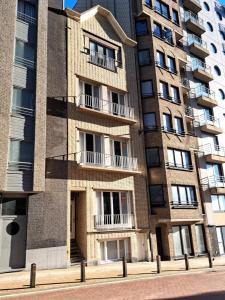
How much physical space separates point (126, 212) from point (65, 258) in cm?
556

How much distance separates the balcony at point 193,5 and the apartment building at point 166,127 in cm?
457

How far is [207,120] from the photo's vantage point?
28359mm

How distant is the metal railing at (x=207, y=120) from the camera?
27.8 metres

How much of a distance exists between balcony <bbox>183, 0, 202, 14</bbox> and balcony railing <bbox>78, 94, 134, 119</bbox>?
18.3m

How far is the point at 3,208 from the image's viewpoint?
50.3 ft

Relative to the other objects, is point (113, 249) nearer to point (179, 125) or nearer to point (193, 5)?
point (179, 125)

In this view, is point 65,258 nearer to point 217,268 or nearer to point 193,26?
point 217,268

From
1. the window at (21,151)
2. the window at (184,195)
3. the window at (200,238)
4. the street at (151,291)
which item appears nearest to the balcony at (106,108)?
the window at (21,151)

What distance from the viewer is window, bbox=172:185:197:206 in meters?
21.6

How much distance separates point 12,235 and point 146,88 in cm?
1590

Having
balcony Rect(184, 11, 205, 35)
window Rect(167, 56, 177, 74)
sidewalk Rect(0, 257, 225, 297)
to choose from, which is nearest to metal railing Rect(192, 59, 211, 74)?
window Rect(167, 56, 177, 74)

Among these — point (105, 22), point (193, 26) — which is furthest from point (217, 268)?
point (193, 26)

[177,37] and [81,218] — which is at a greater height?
[177,37]

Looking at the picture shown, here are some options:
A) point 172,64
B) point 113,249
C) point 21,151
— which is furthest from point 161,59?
point 113,249
